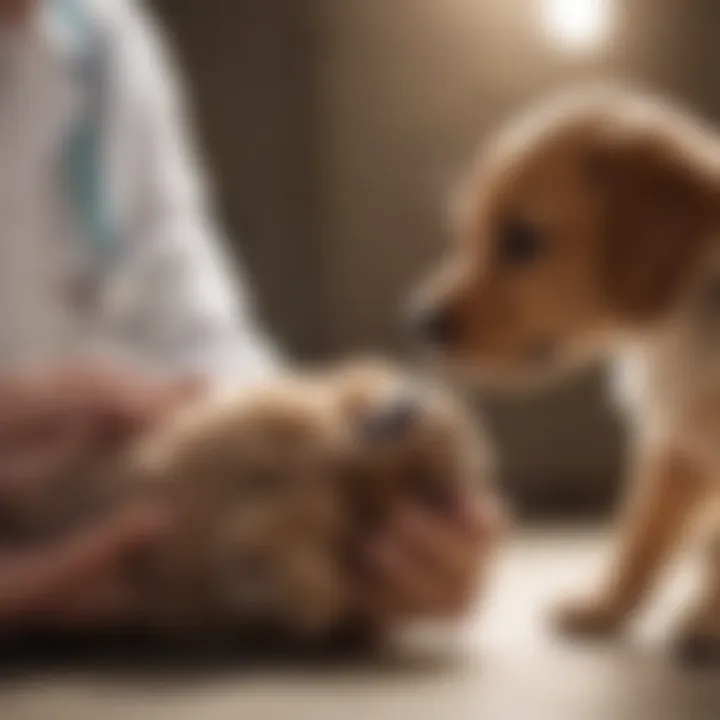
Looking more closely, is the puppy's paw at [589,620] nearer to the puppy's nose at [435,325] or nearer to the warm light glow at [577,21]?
the puppy's nose at [435,325]

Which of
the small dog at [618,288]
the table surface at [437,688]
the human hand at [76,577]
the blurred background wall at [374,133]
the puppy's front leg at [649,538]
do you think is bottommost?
the table surface at [437,688]

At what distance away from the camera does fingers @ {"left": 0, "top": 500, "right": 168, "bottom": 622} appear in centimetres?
109

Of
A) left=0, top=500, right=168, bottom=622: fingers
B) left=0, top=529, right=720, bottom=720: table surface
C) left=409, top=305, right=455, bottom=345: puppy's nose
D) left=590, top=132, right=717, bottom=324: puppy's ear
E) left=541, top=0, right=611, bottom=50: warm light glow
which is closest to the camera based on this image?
left=0, top=529, right=720, bottom=720: table surface

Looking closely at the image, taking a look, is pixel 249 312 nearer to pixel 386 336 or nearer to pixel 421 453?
pixel 386 336

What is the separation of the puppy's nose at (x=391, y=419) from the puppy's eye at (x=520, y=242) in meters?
0.19

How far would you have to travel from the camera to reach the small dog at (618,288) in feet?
3.98

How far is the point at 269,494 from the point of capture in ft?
3.68

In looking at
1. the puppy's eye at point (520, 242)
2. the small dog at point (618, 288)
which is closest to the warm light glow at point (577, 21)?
the small dog at point (618, 288)

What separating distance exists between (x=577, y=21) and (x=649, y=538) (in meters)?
0.96

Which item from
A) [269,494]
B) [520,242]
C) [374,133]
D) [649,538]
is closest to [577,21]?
[374,133]

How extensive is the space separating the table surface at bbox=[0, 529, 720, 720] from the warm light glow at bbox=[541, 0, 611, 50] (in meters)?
1.00

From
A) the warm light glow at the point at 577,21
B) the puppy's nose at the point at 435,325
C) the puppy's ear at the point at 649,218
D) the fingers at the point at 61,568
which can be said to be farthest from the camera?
the warm light glow at the point at 577,21

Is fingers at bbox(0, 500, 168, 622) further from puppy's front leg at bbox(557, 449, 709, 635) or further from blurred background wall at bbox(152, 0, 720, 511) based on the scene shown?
blurred background wall at bbox(152, 0, 720, 511)

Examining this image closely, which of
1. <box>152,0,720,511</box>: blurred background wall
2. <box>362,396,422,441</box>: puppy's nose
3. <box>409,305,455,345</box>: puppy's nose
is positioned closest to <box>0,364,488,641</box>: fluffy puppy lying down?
<box>362,396,422,441</box>: puppy's nose
